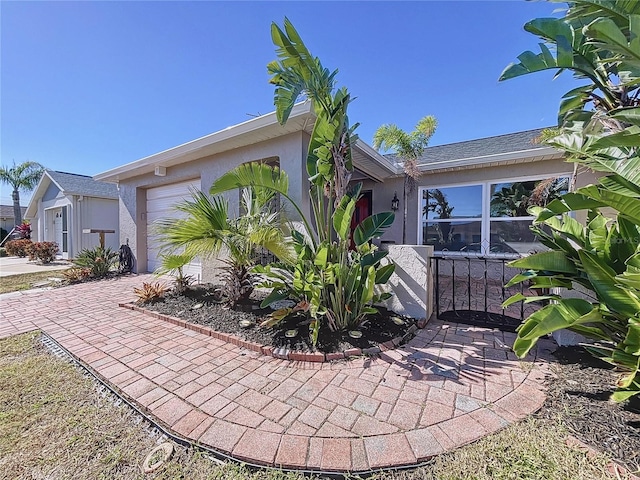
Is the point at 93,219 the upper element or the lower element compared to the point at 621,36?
lower

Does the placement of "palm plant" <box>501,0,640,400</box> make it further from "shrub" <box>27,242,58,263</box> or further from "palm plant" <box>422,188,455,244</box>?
"shrub" <box>27,242,58,263</box>

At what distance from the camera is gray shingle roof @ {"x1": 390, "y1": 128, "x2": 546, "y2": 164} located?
9031mm

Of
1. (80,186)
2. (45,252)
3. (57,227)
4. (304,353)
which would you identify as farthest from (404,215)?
(57,227)

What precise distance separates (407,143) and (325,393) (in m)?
7.74

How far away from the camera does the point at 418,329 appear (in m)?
3.95

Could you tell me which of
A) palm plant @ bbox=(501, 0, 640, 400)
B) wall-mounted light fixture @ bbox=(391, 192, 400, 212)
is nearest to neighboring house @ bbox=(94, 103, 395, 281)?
wall-mounted light fixture @ bbox=(391, 192, 400, 212)

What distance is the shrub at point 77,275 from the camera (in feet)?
26.5

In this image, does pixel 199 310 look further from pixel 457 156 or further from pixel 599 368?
pixel 457 156

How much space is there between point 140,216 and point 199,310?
20.5 feet

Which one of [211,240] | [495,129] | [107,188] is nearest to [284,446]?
[211,240]

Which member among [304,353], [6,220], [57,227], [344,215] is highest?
[6,220]

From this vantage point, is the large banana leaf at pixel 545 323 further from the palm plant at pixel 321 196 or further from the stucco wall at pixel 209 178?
the stucco wall at pixel 209 178

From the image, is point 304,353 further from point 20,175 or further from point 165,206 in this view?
point 20,175

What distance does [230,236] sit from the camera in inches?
172
